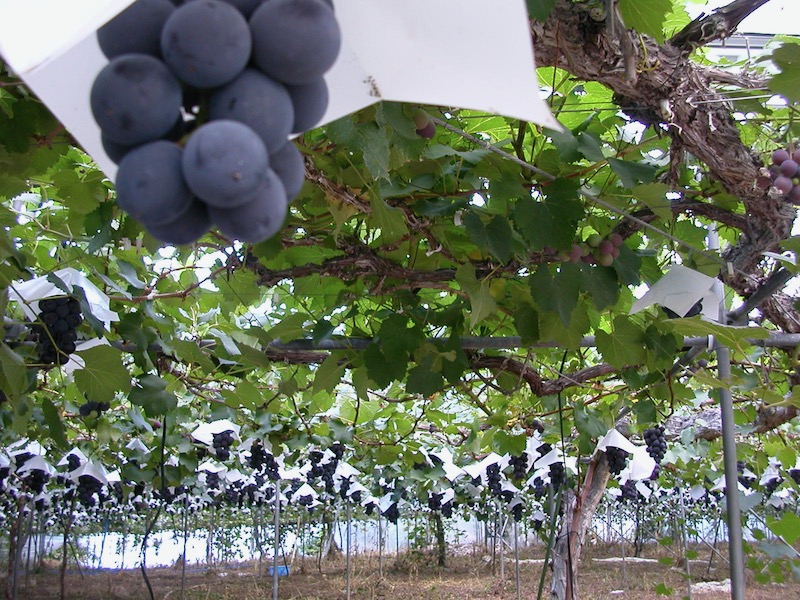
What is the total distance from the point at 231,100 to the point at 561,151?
1480 millimetres

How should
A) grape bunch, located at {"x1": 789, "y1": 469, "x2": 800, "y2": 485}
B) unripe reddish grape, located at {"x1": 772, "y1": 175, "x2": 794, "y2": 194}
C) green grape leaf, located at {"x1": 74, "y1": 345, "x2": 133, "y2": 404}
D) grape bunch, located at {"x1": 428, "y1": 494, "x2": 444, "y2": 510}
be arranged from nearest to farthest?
unripe reddish grape, located at {"x1": 772, "y1": 175, "x2": 794, "y2": 194} < green grape leaf, located at {"x1": 74, "y1": 345, "x2": 133, "y2": 404} < grape bunch, located at {"x1": 789, "y1": 469, "x2": 800, "y2": 485} < grape bunch, located at {"x1": 428, "y1": 494, "x2": 444, "y2": 510}

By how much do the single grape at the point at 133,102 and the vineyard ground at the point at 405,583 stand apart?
431 inches

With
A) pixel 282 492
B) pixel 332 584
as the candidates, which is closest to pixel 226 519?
pixel 282 492

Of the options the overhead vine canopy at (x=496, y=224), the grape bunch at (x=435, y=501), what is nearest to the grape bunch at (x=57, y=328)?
the overhead vine canopy at (x=496, y=224)

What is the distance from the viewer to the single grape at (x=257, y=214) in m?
0.41

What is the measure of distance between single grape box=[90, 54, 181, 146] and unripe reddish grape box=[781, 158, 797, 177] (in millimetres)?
1646

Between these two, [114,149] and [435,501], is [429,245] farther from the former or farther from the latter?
[435,501]

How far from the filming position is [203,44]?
41 cm

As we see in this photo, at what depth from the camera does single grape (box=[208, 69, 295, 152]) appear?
41 cm

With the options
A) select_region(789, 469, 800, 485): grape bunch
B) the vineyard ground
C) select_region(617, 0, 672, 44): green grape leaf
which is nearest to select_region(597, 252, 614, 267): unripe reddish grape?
select_region(617, 0, 672, 44): green grape leaf

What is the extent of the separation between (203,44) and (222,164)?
0.08 metres

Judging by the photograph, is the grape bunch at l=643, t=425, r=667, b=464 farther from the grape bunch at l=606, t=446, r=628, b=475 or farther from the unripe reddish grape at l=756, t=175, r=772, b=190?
the unripe reddish grape at l=756, t=175, r=772, b=190

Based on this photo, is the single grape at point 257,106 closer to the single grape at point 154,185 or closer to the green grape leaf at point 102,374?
the single grape at point 154,185

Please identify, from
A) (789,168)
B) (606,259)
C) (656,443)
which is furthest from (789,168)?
(656,443)
